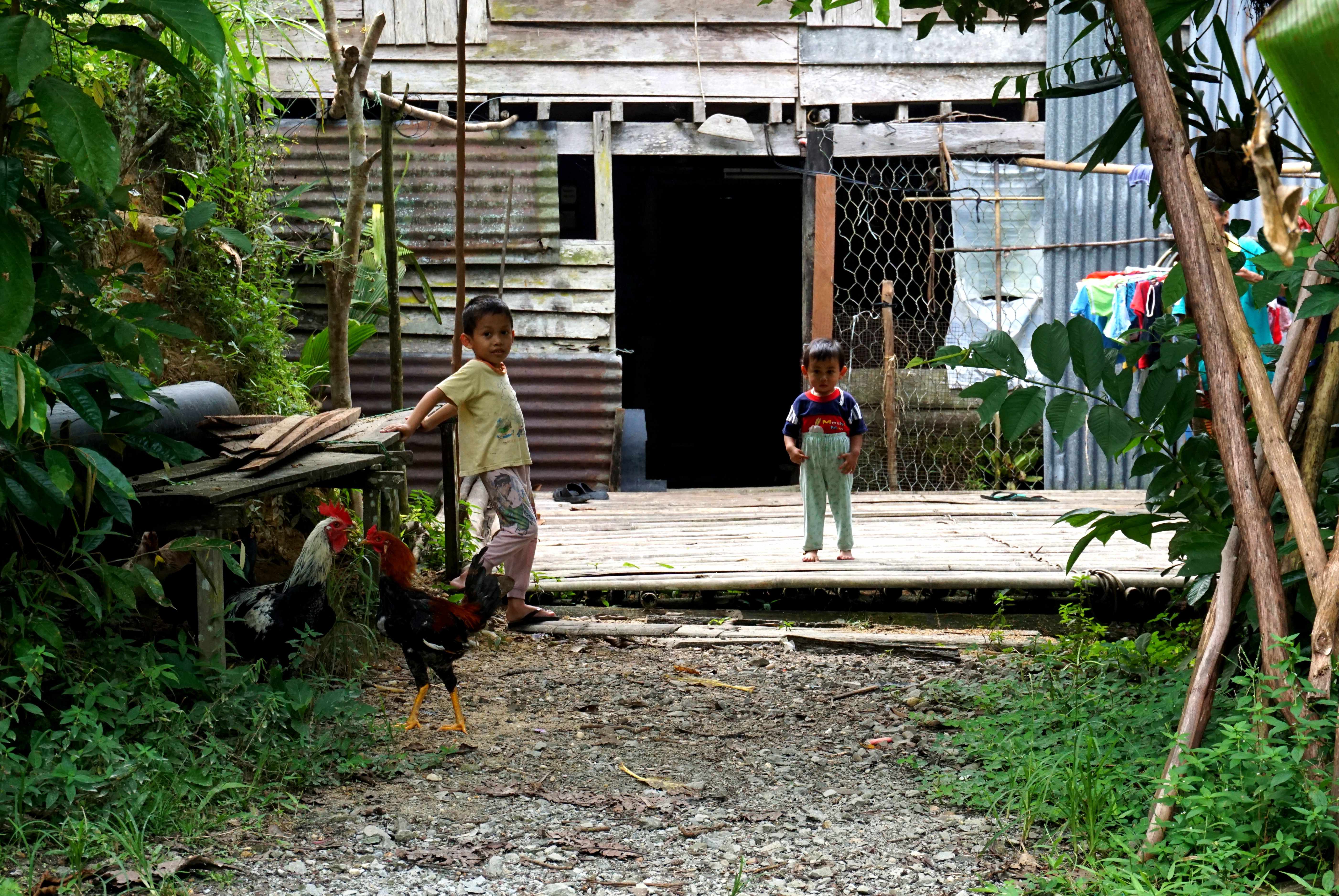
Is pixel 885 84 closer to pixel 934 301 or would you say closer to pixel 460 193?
pixel 934 301

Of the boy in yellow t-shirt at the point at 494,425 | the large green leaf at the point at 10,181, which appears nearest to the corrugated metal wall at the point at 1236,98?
the boy in yellow t-shirt at the point at 494,425

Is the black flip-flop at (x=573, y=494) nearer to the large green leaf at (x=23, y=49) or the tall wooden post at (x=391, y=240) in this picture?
the tall wooden post at (x=391, y=240)

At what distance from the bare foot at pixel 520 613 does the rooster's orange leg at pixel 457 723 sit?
1458mm

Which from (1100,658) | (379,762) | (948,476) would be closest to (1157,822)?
(1100,658)

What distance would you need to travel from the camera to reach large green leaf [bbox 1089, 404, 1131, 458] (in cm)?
258

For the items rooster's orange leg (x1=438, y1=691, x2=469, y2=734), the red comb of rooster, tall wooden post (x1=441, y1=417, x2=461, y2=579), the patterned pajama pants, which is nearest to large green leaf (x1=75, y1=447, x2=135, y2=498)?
the red comb of rooster

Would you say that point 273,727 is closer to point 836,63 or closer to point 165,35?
point 165,35

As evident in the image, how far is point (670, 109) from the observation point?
9.02 metres

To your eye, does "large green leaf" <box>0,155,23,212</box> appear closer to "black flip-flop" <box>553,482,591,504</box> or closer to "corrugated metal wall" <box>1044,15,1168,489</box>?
"black flip-flop" <box>553,482,591,504</box>

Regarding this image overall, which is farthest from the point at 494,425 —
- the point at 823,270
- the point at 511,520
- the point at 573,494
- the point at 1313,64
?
the point at 823,270

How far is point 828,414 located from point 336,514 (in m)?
2.95

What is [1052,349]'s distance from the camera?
8.50 ft

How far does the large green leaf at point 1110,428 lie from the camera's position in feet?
8.45

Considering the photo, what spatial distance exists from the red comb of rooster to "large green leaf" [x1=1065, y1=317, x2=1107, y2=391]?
97.7 inches
